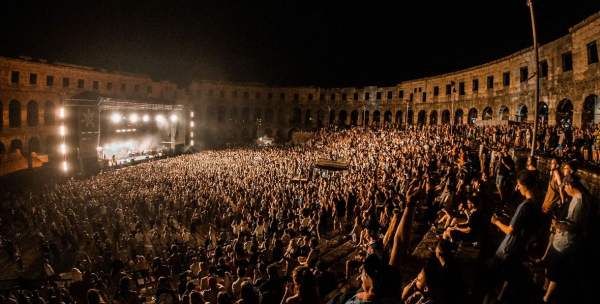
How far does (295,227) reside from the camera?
1016cm

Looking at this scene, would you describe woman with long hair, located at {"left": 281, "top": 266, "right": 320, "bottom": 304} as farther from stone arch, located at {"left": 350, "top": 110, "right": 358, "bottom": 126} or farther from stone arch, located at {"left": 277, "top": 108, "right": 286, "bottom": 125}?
stone arch, located at {"left": 350, "top": 110, "right": 358, "bottom": 126}

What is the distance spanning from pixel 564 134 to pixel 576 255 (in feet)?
34.1

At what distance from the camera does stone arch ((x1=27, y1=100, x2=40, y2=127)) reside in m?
34.8

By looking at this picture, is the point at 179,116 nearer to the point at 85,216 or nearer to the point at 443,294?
the point at 85,216

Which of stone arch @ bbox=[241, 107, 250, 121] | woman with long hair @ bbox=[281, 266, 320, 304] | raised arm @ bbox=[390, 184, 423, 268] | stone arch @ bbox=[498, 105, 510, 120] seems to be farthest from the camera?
stone arch @ bbox=[241, 107, 250, 121]

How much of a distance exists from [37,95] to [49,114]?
2.81 m

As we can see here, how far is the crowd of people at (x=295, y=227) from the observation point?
3734 millimetres

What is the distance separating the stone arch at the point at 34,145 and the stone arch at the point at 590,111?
47.4 meters

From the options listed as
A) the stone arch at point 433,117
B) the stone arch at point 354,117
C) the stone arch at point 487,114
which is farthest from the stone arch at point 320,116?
the stone arch at point 487,114

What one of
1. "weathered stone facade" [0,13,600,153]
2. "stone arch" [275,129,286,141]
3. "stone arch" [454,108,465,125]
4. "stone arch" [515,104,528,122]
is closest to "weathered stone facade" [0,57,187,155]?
"weathered stone facade" [0,13,600,153]

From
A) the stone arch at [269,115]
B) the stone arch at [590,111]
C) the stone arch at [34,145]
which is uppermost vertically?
the stone arch at [269,115]

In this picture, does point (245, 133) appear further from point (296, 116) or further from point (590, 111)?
point (590, 111)

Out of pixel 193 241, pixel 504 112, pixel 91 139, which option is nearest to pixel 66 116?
pixel 91 139

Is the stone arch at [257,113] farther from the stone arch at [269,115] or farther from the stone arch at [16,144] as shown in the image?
the stone arch at [16,144]
